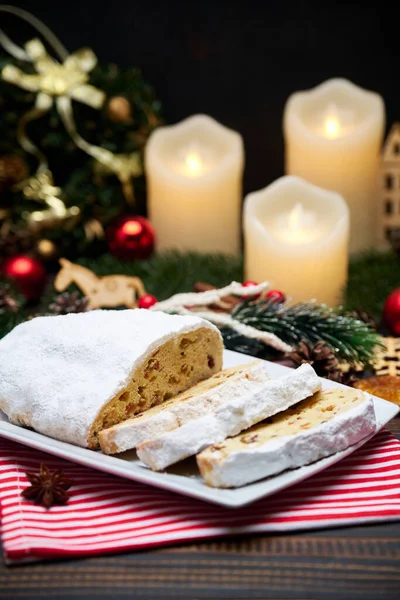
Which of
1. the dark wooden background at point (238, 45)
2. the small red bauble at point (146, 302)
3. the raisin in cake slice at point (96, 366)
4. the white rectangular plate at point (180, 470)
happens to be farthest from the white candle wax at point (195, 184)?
the white rectangular plate at point (180, 470)

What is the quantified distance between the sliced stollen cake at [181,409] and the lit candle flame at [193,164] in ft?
3.97

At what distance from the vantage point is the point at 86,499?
1338mm

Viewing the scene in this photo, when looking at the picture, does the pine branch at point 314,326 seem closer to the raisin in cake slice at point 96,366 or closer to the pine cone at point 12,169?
the raisin in cake slice at point 96,366

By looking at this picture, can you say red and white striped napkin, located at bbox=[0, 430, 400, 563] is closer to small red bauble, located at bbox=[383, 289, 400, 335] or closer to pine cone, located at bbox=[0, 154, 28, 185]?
small red bauble, located at bbox=[383, 289, 400, 335]

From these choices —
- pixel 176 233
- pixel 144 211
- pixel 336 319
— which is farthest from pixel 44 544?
pixel 144 211

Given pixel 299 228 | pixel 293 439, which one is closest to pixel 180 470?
pixel 293 439

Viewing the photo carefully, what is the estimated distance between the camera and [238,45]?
2.87 meters

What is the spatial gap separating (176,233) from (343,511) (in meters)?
1.57

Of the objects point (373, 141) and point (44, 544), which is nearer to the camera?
point (44, 544)

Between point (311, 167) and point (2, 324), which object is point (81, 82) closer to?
point (311, 167)

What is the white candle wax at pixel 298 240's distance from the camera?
2.20 meters

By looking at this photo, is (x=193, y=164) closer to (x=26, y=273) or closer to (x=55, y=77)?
(x=55, y=77)

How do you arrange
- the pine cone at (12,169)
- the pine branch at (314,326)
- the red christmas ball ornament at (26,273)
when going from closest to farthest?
the pine branch at (314,326) < the red christmas ball ornament at (26,273) < the pine cone at (12,169)

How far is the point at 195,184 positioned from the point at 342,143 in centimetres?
46
